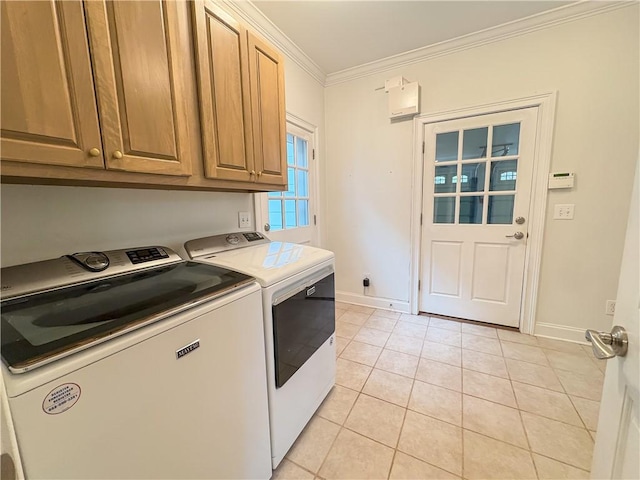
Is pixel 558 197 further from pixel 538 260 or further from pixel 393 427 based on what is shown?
pixel 393 427

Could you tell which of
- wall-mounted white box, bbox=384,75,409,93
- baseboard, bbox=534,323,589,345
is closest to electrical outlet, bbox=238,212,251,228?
wall-mounted white box, bbox=384,75,409,93

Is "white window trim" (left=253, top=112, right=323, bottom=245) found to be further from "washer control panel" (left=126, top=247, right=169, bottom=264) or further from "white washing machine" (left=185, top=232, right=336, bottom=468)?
"washer control panel" (left=126, top=247, right=169, bottom=264)

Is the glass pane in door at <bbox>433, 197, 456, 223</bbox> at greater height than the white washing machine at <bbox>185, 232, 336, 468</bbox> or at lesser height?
greater

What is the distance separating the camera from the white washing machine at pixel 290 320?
1121mm

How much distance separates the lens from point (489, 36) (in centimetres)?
217

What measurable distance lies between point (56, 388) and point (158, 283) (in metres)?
0.46

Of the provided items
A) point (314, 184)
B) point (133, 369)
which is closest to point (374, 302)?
point (314, 184)

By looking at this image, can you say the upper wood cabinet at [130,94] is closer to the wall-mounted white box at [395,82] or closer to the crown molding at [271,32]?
the crown molding at [271,32]

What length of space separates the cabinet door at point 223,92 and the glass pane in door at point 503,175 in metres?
2.14

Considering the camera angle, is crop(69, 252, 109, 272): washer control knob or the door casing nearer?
crop(69, 252, 109, 272): washer control knob

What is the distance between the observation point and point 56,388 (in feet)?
1.77

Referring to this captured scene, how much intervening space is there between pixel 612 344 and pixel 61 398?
4.05ft

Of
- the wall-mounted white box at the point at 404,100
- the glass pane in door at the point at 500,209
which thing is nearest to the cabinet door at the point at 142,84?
the wall-mounted white box at the point at 404,100

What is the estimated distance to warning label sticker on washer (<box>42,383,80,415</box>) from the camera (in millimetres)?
529
